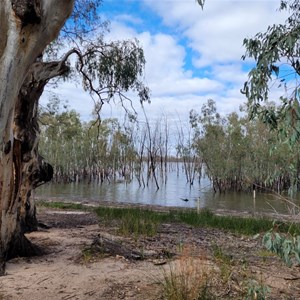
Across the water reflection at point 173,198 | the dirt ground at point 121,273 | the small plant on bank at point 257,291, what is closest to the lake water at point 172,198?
the water reflection at point 173,198

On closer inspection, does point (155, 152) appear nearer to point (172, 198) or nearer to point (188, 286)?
point (172, 198)

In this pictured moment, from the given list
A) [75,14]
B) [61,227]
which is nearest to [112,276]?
[61,227]

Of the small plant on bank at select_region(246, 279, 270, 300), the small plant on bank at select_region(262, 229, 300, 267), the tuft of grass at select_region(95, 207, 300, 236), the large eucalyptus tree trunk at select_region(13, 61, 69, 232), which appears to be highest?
the large eucalyptus tree trunk at select_region(13, 61, 69, 232)

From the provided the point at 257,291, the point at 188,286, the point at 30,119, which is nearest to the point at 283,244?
the point at 257,291

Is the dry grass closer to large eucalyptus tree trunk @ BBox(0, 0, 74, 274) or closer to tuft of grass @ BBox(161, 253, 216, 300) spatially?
tuft of grass @ BBox(161, 253, 216, 300)

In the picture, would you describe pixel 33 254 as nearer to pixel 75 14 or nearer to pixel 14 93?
pixel 14 93

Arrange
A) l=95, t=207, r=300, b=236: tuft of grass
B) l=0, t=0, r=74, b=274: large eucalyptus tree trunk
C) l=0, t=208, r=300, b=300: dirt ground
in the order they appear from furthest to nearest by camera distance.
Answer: l=95, t=207, r=300, b=236: tuft of grass → l=0, t=208, r=300, b=300: dirt ground → l=0, t=0, r=74, b=274: large eucalyptus tree trunk

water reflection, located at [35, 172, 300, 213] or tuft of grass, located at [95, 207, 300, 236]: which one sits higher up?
tuft of grass, located at [95, 207, 300, 236]

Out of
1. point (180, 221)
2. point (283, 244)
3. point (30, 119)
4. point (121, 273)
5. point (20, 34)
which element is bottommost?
point (180, 221)

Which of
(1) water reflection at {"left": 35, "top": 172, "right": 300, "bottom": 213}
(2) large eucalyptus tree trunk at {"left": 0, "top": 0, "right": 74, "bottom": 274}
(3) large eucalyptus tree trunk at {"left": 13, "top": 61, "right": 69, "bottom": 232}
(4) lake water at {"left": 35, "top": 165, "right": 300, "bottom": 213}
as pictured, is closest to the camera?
(2) large eucalyptus tree trunk at {"left": 0, "top": 0, "right": 74, "bottom": 274}

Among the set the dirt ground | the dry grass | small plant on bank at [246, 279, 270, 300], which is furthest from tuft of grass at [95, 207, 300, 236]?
small plant on bank at [246, 279, 270, 300]

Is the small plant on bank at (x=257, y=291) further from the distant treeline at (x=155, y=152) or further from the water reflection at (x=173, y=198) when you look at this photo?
the distant treeline at (x=155, y=152)

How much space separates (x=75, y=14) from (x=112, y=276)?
22.7 feet

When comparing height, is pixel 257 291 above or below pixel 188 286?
above
